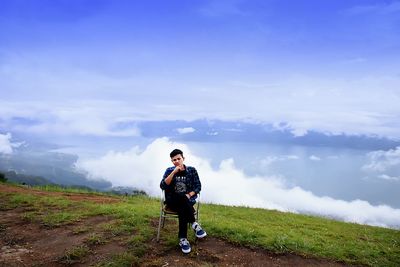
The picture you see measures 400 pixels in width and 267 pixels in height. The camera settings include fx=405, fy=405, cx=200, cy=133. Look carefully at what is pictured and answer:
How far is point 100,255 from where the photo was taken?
9469 mm

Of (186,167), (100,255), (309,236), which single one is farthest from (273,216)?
(100,255)

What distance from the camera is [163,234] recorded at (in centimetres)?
1083

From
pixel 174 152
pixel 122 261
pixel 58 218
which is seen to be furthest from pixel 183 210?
pixel 58 218

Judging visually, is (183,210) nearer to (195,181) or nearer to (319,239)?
(195,181)

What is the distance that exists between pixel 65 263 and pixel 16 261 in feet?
3.94

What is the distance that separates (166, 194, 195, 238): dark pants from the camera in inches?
382

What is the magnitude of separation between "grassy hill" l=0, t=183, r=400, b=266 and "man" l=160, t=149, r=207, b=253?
57 centimetres

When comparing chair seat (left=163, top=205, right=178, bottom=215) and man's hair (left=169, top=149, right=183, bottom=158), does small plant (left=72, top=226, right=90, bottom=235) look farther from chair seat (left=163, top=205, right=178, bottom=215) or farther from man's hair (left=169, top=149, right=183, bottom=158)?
man's hair (left=169, top=149, right=183, bottom=158)

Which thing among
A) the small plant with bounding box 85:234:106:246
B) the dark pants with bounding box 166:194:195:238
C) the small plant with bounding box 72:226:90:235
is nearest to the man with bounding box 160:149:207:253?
the dark pants with bounding box 166:194:195:238

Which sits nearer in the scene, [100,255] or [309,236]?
[100,255]

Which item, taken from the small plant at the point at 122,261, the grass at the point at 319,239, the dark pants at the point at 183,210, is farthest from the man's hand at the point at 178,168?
the grass at the point at 319,239

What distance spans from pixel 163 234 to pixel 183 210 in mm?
1508

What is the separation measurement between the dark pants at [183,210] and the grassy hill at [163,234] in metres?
0.55

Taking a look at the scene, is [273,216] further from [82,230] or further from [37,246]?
[37,246]
